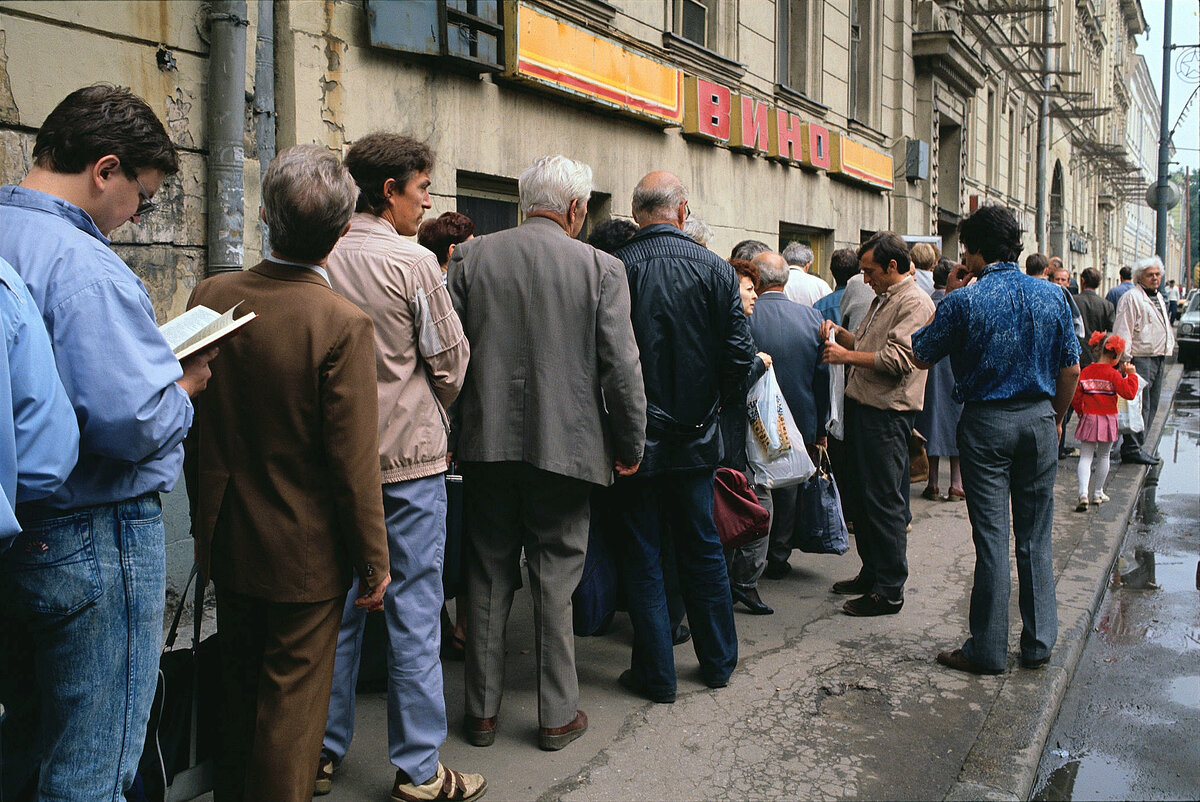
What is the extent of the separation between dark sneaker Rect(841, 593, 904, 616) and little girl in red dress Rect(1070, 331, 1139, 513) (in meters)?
3.62

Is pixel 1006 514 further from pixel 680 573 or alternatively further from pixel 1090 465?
pixel 1090 465

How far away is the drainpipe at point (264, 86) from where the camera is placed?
5.70m

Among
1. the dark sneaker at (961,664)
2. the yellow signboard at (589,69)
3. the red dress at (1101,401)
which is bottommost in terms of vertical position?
the dark sneaker at (961,664)

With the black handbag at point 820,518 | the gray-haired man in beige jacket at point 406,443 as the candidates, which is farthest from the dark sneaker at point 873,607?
the gray-haired man in beige jacket at point 406,443

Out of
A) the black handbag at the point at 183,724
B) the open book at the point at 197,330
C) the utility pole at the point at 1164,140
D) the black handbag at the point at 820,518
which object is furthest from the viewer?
the utility pole at the point at 1164,140

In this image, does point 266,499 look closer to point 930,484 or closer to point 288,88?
point 288,88

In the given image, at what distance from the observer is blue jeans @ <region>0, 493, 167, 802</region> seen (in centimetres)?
202

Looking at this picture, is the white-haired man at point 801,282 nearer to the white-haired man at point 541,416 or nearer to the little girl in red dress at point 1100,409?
the little girl in red dress at point 1100,409

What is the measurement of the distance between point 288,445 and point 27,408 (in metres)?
0.79

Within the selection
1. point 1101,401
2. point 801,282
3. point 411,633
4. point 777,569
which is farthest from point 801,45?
point 411,633

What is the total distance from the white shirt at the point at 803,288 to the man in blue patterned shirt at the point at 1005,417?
2.45m

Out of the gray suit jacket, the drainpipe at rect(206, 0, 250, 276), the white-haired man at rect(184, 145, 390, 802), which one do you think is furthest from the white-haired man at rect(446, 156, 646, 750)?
the drainpipe at rect(206, 0, 250, 276)

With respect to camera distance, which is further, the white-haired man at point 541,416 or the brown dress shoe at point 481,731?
the brown dress shoe at point 481,731

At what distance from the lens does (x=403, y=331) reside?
316 cm
